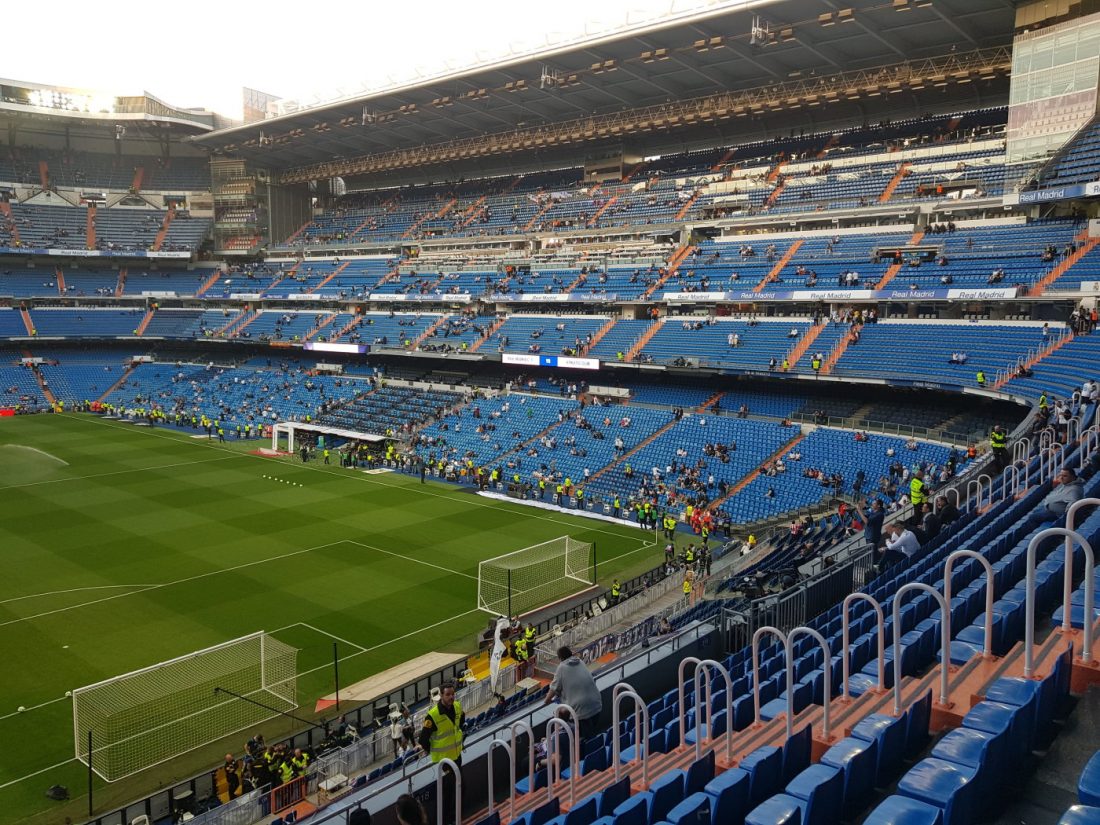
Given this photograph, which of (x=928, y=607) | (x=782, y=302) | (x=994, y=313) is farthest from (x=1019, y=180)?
(x=928, y=607)

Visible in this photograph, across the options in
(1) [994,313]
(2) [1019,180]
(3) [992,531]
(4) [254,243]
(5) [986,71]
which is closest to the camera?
(3) [992,531]

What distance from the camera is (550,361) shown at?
4931 centimetres

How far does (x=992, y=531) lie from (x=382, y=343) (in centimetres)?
5255

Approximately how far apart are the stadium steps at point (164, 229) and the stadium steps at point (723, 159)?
56436 millimetres

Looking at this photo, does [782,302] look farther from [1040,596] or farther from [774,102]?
[1040,596]

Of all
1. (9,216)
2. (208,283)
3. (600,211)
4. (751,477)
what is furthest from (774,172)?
(9,216)

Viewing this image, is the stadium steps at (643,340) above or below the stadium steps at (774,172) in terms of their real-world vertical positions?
below

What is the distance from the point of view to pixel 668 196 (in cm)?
5803

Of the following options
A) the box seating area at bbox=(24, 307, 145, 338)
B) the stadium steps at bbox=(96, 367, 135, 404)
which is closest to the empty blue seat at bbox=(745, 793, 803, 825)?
the stadium steps at bbox=(96, 367, 135, 404)

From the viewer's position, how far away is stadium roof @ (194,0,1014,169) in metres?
41.6

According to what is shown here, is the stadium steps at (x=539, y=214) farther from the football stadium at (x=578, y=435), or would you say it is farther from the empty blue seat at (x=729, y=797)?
the empty blue seat at (x=729, y=797)

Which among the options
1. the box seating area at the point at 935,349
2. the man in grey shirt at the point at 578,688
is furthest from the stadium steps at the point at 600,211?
the man in grey shirt at the point at 578,688

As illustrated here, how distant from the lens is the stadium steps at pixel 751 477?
3503 centimetres

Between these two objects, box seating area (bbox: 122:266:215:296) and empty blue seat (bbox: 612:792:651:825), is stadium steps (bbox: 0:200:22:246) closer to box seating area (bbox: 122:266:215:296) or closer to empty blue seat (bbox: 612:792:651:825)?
box seating area (bbox: 122:266:215:296)
